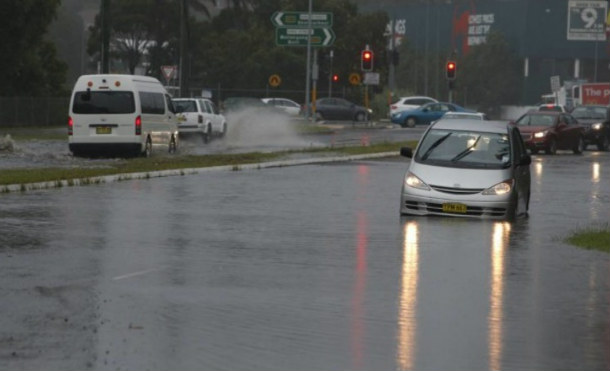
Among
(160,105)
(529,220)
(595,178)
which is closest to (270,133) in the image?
(160,105)

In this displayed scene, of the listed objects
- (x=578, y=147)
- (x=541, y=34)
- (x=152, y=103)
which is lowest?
(x=578, y=147)

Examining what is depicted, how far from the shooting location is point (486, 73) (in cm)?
12719

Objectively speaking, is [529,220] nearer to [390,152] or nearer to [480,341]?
[480,341]

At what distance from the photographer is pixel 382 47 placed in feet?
345

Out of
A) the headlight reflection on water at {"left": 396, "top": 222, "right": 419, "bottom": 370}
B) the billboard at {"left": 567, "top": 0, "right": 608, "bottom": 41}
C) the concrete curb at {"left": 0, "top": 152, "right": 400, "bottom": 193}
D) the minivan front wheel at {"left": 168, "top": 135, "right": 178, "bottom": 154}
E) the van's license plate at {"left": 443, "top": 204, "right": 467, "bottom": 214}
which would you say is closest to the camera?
the headlight reflection on water at {"left": 396, "top": 222, "right": 419, "bottom": 370}

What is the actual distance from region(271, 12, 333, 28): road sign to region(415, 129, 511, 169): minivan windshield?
47390 mm

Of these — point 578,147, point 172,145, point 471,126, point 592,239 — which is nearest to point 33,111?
point 172,145

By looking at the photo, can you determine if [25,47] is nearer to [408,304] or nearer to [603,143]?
[603,143]

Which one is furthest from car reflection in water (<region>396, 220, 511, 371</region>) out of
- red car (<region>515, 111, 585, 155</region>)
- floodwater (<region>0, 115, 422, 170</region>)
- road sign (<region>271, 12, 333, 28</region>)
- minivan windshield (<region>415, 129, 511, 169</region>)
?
road sign (<region>271, 12, 333, 28</region>)

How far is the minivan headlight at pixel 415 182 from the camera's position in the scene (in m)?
22.1

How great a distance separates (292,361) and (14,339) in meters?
2.17

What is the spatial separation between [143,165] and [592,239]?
16500mm

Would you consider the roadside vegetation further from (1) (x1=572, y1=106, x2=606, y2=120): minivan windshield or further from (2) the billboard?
(2) the billboard

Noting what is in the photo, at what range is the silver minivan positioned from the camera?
22.0m
